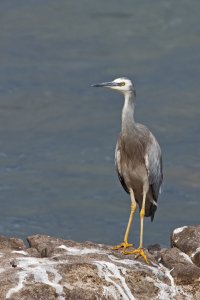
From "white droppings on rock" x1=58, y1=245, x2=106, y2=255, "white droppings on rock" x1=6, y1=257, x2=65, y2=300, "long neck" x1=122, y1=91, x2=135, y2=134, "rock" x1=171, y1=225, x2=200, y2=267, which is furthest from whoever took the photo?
"long neck" x1=122, y1=91, x2=135, y2=134

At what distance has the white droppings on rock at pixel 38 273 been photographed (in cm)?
2188

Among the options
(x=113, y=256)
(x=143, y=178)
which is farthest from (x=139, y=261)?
(x=143, y=178)

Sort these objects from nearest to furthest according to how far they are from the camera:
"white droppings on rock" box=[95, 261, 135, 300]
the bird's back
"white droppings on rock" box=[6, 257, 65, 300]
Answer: "white droppings on rock" box=[6, 257, 65, 300] → "white droppings on rock" box=[95, 261, 135, 300] → the bird's back

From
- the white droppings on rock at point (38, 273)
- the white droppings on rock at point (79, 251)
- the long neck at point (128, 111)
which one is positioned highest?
the long neck at point (128, 111)

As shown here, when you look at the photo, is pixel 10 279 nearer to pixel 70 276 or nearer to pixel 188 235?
pixel 70 276

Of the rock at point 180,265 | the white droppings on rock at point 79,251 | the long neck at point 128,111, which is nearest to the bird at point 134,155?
the long neck at point 128,111

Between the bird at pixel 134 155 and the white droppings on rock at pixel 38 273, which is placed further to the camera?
the bird at pixel 134 155

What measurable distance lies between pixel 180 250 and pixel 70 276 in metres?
3.35

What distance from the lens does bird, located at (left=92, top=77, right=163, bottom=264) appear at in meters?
25.2

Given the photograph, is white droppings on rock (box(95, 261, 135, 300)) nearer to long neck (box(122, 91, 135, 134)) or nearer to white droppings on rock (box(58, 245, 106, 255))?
white droppings on rock (box(58, 245, 106, 255))

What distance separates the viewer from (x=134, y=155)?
83.5ft

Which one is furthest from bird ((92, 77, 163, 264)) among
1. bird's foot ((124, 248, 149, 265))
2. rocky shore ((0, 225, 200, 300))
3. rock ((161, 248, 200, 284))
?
A: rocky shore ((0, 225, 200, 300))

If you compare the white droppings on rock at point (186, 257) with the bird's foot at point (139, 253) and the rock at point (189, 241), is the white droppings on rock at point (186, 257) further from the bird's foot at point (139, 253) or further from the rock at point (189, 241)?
Result: the bird's foot at point (139, 253)

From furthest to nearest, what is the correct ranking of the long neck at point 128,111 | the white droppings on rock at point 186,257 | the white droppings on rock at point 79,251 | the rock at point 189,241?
the long neck at point 128,111 → the rock at point 189,241 → the white droppings on rock at point 186,257 → the white droppings on rock at point 79,251
